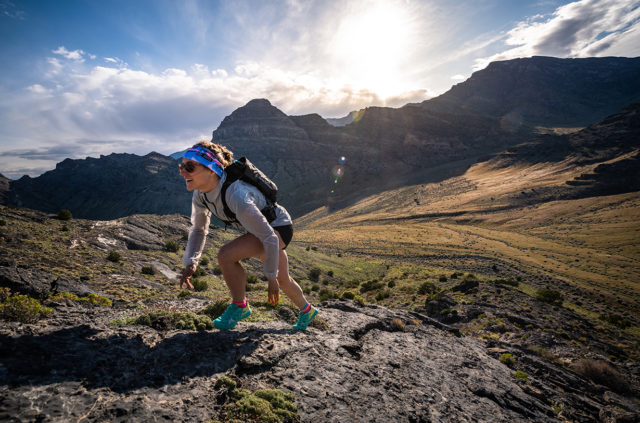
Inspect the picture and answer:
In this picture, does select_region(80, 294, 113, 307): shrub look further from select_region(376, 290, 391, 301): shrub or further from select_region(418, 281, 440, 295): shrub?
select_region(418, 281, 440, 295): shrub

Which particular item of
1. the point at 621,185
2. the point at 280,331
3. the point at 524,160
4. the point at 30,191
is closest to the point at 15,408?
the point at 280,331


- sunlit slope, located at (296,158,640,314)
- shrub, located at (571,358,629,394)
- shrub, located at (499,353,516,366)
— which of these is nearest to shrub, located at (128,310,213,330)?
shrub, located at (499,353,516,366)

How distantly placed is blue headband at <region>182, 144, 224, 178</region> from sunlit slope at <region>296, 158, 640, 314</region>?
4155cm

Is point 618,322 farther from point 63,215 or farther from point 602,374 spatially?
point 63,215

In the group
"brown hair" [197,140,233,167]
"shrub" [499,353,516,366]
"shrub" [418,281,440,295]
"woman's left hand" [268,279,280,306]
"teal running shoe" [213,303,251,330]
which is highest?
"brown hair" [197,140,233,167]

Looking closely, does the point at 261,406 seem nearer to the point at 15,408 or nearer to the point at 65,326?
the point at 15,408

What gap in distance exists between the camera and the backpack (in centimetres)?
445

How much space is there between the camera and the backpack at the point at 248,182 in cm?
445

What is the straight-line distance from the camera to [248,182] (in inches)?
184

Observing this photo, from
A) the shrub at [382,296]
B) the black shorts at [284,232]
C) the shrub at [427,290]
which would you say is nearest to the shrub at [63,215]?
the black shorts at [284,232]

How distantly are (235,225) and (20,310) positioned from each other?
300cm

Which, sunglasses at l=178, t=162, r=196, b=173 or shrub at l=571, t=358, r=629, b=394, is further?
shrub at l=571, t=358, r=629, b=394

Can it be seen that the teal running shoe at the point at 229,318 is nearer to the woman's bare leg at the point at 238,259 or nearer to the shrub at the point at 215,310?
the woman's bare leg at the point at 238,259

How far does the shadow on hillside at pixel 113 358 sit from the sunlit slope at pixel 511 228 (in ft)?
135
